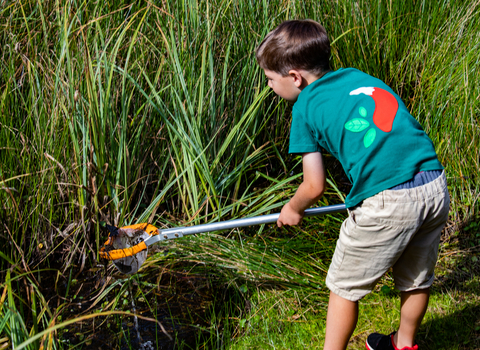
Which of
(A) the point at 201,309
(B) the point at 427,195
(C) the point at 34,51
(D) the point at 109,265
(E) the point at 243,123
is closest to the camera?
(B) the point at 427,195

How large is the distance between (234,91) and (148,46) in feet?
1.88

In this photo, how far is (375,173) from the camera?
150cm

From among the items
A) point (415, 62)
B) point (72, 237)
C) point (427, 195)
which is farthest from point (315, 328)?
point (415, 62)

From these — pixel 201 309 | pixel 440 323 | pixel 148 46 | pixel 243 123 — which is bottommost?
pixel 201 309

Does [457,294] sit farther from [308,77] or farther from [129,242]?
[129,242]

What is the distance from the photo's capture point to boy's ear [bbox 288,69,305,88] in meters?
1.64

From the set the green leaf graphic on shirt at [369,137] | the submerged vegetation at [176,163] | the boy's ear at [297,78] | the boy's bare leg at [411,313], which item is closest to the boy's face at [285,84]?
the boy's ear at [297,78]

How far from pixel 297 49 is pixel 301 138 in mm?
337

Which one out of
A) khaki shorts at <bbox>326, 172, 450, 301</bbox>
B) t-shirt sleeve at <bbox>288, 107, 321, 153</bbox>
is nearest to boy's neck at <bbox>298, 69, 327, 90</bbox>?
t-shirt sleeve at <bbox>288, 107, 321, 153</bbox>

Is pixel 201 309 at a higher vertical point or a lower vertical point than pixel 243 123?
lower

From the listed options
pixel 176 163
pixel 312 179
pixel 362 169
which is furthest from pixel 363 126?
pixel 176 163

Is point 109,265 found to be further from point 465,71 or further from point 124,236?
point 465,71

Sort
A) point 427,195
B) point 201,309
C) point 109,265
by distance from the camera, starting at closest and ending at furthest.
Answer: point 427,195 < point 201,309 < point 109,265

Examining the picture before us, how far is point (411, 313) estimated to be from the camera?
174 cm
